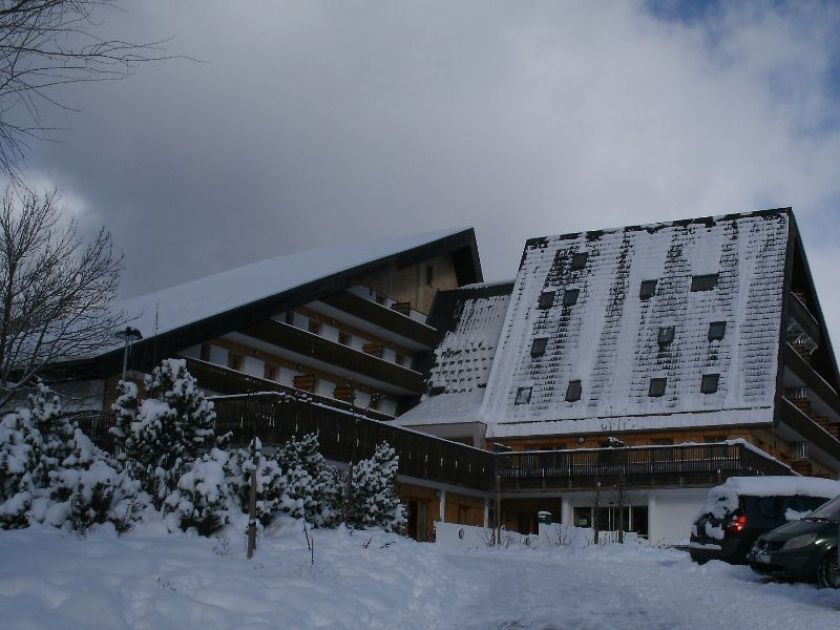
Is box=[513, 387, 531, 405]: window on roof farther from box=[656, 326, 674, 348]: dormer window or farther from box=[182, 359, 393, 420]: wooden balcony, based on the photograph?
box=[182, 359, 393, 420]: wooden balcony

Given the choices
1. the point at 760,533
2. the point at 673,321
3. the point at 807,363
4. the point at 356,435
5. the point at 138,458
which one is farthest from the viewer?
the point at 807,363

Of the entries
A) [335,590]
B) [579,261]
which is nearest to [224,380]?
[579,261]

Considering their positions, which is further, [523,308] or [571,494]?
[523,308]

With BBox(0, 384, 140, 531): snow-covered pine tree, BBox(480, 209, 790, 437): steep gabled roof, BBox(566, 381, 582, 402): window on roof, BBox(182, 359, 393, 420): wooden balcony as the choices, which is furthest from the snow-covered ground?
BBox(566, 381, 582, 402): window on roof

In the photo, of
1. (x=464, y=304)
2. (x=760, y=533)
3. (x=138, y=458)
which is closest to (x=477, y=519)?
(x=464, y=304)

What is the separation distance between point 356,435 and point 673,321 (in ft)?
55.6

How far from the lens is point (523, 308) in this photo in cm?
4800

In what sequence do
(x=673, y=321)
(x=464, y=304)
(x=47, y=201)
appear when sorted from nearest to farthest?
(x=47, y=201) < (x=673, y=321) < (x=464, y=304)

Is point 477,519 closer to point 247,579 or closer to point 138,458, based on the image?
point 138,458

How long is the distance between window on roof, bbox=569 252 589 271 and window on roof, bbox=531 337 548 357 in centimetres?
433

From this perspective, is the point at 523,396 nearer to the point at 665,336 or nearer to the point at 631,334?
the point at 631,334

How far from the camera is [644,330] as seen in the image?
4428cm

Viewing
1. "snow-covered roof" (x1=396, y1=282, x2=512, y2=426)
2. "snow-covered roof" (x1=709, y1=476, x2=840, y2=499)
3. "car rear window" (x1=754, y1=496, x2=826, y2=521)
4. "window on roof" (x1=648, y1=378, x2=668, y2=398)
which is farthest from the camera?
"snow-covered roof" (x1=396, y1=282, x2=512, y2=426)

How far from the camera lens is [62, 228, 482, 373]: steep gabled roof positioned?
106ft
